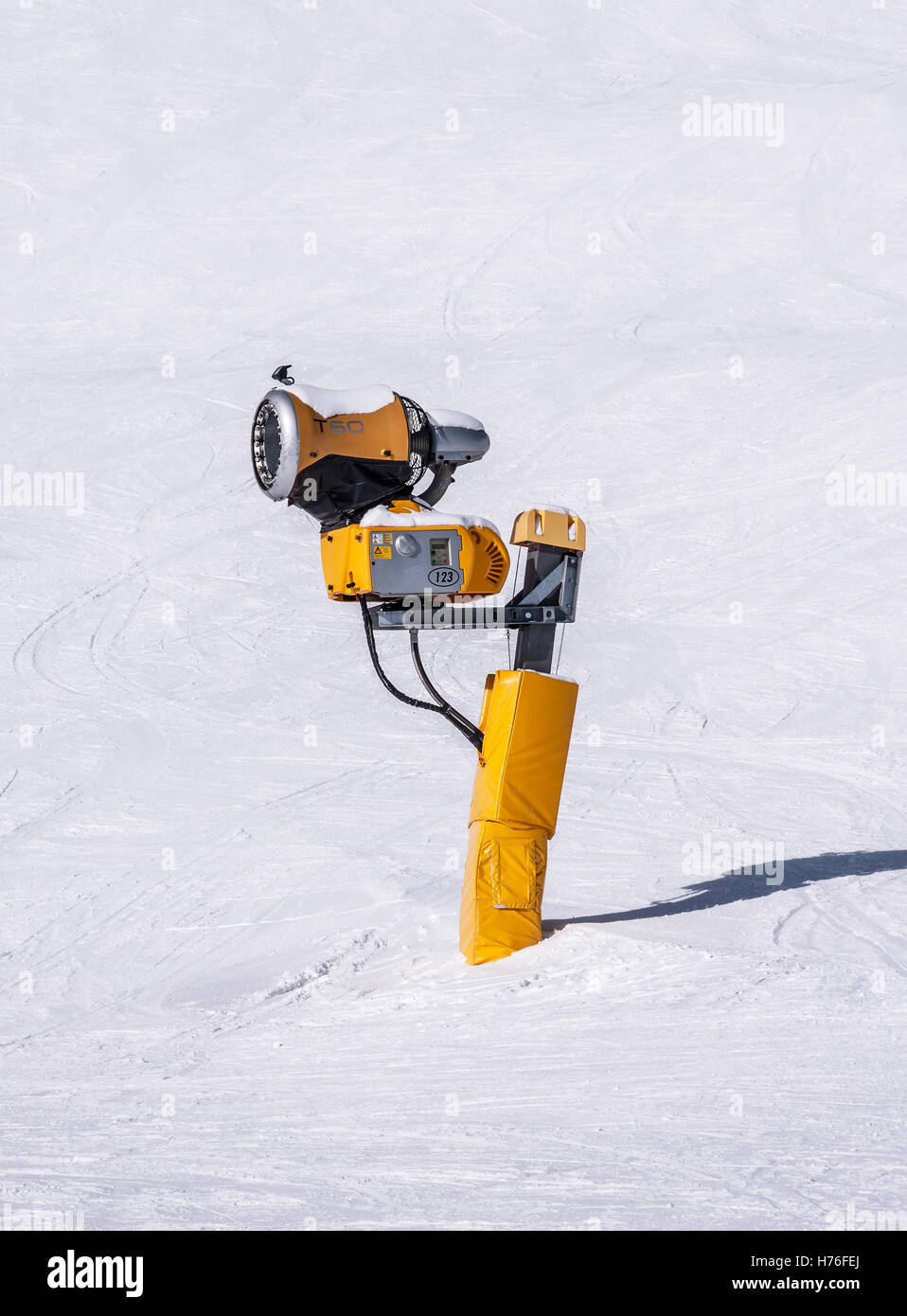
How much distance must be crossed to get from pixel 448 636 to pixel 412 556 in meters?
7.27

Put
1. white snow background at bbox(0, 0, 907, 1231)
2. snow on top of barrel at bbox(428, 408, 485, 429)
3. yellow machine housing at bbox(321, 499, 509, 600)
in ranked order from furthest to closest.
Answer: snow on top of barrel at bbox(428, 408, 485, 429) < yellow machine housing at bbox(321, 499, 509, 600) < white snow background at bbox(0, 0, 907, 1231)

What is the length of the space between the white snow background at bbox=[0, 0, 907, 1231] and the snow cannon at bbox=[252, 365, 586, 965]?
1.36 feet

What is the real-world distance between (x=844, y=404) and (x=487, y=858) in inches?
454

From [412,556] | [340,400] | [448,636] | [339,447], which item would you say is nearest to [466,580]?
[412,556]

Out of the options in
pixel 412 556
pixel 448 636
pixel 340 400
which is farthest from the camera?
pixel 448 636

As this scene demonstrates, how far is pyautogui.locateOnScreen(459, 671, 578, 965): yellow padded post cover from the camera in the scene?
6371mm

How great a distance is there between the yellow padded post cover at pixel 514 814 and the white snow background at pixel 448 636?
18 centimetres

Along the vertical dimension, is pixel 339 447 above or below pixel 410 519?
above

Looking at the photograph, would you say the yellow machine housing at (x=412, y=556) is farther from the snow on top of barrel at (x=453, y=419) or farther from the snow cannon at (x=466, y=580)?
the snow on top of barrel at (x=453, y=419)

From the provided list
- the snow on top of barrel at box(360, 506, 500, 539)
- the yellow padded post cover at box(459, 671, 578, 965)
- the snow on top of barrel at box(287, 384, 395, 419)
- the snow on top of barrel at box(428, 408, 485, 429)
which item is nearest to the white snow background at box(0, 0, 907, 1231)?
the yellow padded post cover at box(459, 671, 578, 965)

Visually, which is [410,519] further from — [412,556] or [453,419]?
[453,419]

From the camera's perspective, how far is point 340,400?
652 centimetres

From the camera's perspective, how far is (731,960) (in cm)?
580

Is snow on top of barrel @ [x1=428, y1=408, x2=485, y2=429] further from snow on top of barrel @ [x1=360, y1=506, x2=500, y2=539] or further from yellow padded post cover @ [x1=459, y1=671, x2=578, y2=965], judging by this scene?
yellow padded post cover @ [x1=459, y1=671, x2=578, y2=965]
